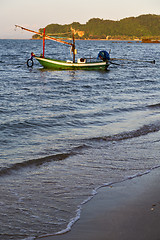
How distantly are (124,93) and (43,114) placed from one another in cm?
959

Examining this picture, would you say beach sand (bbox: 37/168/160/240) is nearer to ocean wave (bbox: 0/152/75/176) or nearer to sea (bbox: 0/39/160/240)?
sea (bbox: 0/39/160/240)

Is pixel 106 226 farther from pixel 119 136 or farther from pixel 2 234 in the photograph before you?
pixel 119 136

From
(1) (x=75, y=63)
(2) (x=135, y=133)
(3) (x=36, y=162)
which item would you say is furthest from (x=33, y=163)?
(1) (x=75, y=63)

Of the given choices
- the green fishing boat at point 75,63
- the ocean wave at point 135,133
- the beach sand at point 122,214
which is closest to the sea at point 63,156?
the ocean wave at point 135,133

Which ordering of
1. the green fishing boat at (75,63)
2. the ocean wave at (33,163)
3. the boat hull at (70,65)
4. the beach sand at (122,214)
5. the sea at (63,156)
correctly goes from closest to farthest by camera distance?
the beach sand at (122,214) → the sea at (63,156) → the ocean wave at (33,163) → the green fishing boat at (75,63) → the boat hull at (70,65)

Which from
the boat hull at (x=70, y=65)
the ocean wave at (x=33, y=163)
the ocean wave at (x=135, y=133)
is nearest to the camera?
the ocean wave at (x=33, y=163)

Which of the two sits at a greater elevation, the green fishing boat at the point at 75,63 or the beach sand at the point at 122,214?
the green fishing boat at the point at 75,63

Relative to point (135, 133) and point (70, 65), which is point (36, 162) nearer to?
point (135, 133)

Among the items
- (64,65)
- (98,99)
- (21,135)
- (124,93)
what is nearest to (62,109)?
(98,99)

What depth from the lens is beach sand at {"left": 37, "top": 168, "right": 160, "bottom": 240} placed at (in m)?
4.86

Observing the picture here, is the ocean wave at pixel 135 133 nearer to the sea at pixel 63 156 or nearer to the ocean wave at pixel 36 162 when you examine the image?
the sea at pixel 63 156

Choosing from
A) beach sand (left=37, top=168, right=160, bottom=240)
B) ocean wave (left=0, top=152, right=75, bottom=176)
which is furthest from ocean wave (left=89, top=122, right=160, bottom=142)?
beach sand (left=37, top=168, right=160, bottom=240)

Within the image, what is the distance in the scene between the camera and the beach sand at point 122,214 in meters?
4.86

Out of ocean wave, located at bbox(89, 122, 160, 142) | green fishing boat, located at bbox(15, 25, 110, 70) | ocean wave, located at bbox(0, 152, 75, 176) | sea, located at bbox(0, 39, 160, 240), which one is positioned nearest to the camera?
sea, located at bbox(0, 39, 160, 240)
